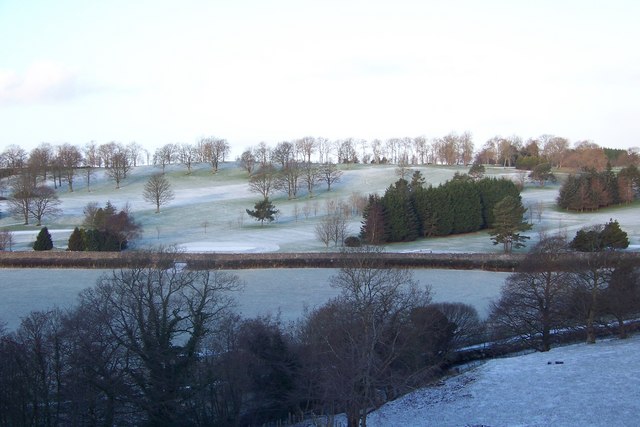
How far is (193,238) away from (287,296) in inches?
891

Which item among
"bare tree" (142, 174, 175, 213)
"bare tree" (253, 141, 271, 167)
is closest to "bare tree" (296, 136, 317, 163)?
"bare tree" (253, 141, 271, 167)

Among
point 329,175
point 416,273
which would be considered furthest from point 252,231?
point 329,175

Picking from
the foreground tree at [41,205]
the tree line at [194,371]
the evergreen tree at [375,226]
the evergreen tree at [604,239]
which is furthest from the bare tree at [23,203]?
the evergreen tree at [604,239]

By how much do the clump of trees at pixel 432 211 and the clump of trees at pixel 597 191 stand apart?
7.92 m

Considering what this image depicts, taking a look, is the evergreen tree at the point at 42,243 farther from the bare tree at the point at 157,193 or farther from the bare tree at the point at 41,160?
the bare tree at the point at 41,160

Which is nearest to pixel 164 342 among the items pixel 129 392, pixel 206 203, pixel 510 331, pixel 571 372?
pixel 129 392

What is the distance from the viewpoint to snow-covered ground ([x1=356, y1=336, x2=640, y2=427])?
1549 centimetres

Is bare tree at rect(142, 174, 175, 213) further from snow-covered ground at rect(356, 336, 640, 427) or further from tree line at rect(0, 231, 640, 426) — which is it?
snow-covered ground at rect(356, 336, 640, 427)

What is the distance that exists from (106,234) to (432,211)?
979 inches

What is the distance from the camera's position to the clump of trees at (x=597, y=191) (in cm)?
6306

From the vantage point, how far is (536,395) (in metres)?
17.1

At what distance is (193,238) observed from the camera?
55.0 metres

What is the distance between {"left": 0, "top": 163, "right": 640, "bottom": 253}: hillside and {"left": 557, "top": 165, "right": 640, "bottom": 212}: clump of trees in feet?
4.07

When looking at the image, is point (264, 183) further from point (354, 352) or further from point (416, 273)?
point (354, 352)
